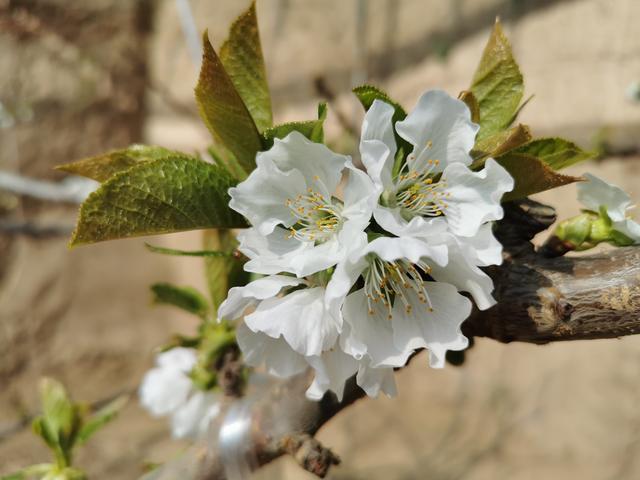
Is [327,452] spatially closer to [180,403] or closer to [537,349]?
[180,403]

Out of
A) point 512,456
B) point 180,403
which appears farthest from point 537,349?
point 180,403

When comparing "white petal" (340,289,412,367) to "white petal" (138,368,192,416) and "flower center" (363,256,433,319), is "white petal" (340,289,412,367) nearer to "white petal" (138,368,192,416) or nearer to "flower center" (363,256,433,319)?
"flower center" (363,256,433,319)

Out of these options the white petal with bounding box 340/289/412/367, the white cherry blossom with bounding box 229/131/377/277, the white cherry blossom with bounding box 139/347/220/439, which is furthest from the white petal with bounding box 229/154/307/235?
the white cherry blossom with bounding box 139/347/220/439

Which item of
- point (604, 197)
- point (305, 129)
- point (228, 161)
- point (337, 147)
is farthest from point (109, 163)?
point (337, 147)

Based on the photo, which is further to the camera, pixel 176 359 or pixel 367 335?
pixel 176 359

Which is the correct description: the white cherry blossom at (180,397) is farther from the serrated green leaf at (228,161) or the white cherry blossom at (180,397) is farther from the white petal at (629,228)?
the white petal at (629,228)

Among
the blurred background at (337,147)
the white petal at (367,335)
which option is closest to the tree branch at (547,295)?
the white petal at (367,335)

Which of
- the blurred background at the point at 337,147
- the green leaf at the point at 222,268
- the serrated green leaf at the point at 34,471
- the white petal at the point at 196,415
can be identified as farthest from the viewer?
the blurred background at the point at 337,147

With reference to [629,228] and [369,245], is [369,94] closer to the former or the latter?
[369,245]
